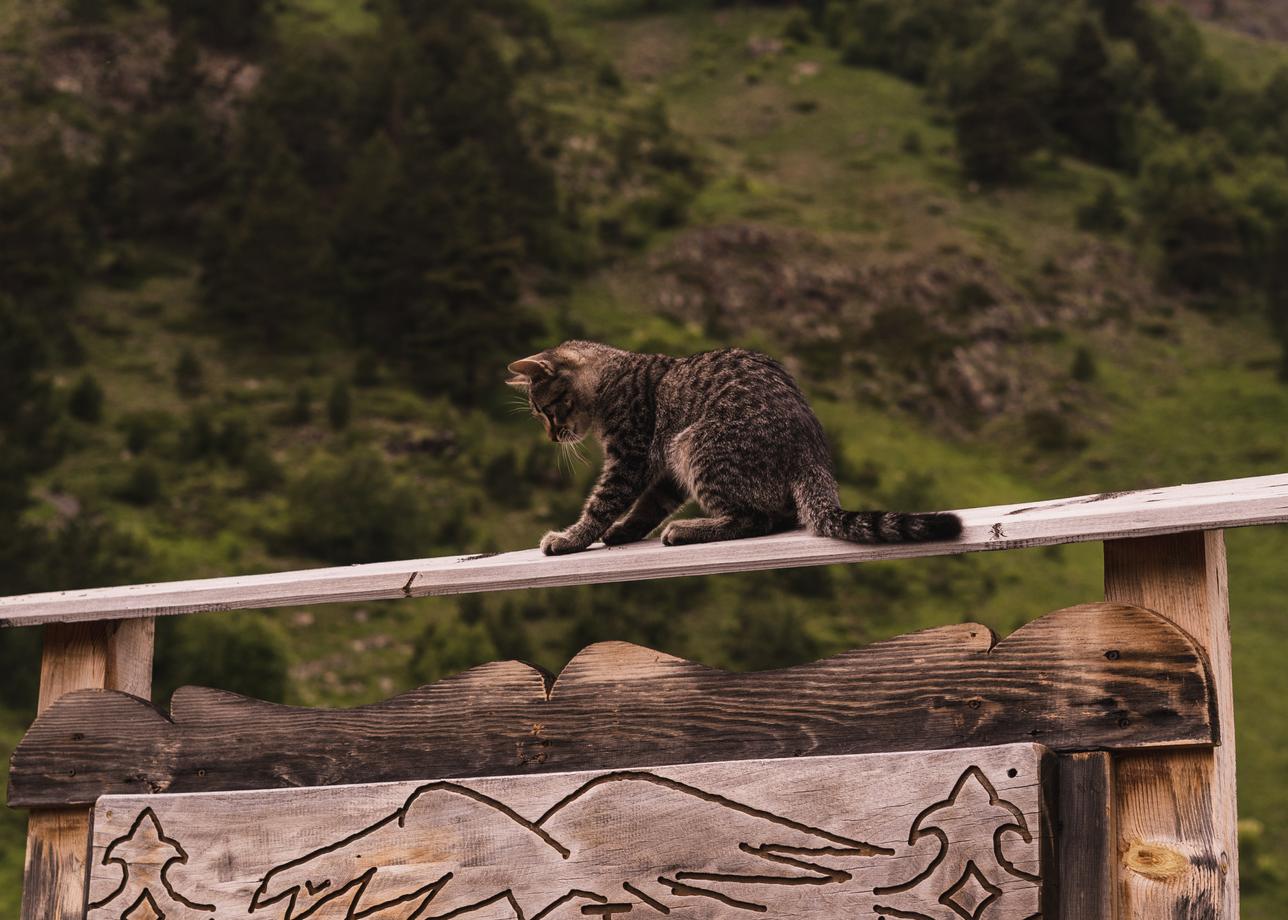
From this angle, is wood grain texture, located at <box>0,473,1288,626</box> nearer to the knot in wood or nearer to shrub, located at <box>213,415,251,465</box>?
the knot in wood

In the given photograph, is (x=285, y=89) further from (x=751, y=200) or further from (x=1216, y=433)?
(x=1216, y=433)

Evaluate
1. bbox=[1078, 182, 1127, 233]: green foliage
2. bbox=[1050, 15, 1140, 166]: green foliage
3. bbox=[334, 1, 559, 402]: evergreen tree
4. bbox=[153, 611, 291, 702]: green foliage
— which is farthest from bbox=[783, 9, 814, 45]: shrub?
bbox=[153, 611, 291, 702]: green foliage

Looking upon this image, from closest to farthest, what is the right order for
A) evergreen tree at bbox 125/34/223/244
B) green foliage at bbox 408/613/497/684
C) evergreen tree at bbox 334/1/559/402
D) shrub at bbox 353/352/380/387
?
1. green foliage at bbox 408/613/497/684
2. shrub at bbox 353/352/380/387
3. evergreen tree at bbox 334/1/559/402
4. evergreen tree at bbox 125/34/223/244

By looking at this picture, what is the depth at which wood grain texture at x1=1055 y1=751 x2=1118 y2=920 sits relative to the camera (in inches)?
114

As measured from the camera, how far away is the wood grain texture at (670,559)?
114 inches

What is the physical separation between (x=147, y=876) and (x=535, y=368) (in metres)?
2.48

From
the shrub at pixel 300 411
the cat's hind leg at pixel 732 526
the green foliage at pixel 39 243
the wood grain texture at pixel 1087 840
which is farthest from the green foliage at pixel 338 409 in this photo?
the wood grain texture at pixel 1087 840

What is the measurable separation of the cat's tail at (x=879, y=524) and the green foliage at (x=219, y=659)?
19.6 meters

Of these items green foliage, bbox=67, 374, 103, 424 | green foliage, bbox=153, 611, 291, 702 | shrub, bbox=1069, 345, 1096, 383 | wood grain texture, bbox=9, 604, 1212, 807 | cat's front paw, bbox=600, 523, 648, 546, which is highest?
shrub, bbox=1069, 345, 1096, 383

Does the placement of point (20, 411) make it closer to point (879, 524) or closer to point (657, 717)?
point (657, 717)

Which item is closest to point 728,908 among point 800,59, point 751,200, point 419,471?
point 419,471

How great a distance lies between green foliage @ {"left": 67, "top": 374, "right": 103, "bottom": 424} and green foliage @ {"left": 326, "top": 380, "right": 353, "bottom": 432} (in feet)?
19.4

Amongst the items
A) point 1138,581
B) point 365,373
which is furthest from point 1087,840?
point 365,373

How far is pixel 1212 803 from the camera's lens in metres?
2.87
